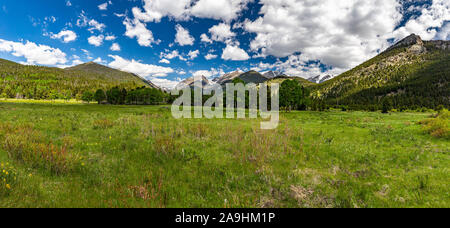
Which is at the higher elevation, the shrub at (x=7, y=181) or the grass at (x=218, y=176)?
the shrub at (x=7, y=181)

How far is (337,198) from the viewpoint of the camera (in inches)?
214

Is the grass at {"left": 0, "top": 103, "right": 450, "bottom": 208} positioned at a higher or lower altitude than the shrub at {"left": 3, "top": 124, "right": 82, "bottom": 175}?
lower

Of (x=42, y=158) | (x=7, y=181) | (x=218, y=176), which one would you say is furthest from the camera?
(x=42, y=158)

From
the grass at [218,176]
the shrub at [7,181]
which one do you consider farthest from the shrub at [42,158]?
the shrub at [7,181]

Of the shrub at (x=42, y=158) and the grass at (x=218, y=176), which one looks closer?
the grass at (x=218, y=176)

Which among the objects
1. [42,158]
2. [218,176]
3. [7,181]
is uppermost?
[42,158]

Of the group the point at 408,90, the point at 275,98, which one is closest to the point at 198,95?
the point at 275,98

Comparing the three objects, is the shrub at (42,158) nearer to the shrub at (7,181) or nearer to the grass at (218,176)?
the grass at (218,176)

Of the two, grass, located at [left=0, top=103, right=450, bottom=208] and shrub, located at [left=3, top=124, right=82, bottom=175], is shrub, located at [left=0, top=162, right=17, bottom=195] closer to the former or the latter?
grass, located at [left=0, top=103, right=450, bottom=208]

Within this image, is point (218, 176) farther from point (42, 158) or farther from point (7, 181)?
point (42, 158)

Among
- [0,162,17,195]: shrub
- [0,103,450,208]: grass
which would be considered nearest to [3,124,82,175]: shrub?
[0,103,450,208]: grass

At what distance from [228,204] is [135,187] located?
295 centimetres

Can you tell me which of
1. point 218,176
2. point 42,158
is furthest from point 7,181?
point 218,176
